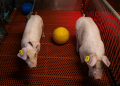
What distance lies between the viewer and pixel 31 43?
2.05m

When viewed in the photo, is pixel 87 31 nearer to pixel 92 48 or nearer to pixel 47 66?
pixel 92 48

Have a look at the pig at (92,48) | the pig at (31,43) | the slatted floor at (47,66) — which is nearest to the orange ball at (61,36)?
the slatted floor at (47,66)

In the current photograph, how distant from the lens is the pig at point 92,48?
1.71 m

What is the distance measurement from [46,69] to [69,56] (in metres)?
0.57

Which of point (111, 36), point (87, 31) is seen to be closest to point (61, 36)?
point (87, 31)

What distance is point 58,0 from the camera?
13.5 ft

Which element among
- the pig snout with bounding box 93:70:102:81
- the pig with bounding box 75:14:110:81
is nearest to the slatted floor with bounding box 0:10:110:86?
the pig with bounding box 75:14:110:81

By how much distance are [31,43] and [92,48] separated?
1012 mm

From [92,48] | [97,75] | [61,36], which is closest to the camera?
[97,75]

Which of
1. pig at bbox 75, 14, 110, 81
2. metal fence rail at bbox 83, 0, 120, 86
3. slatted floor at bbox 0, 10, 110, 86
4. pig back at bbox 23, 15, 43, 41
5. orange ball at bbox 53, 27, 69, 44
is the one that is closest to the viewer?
pig at bbox 75, 14, 110, 81

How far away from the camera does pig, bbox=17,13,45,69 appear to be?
6.21 feet

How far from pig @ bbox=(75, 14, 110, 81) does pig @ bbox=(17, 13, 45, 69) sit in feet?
2.62

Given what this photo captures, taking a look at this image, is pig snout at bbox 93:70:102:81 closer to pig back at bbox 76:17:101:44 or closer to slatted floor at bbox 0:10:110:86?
slatted floor at bbox 0:10:110:86

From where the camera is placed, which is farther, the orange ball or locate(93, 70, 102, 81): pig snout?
the orange ball
